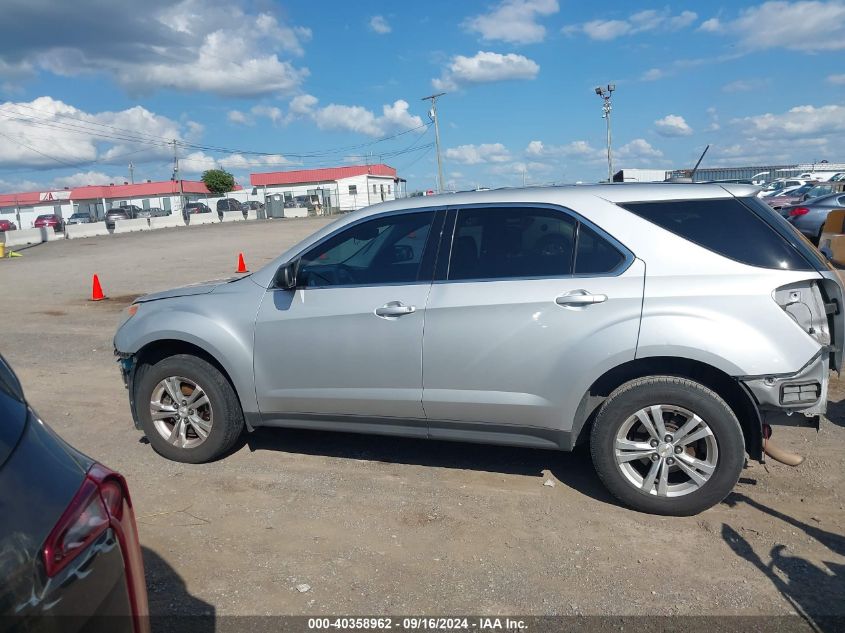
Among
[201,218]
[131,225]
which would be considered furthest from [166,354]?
[201,218]

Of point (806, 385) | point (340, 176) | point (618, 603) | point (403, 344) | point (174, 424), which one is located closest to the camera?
point (618, 603)

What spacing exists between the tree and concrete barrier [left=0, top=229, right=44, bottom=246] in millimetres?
54991

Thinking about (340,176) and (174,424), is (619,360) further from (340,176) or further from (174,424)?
(340,176)

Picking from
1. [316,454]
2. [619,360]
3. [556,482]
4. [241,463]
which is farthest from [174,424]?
[619,360]

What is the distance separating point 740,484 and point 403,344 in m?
2.37

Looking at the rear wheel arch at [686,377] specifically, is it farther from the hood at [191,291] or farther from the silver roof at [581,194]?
the hood at [191,291]

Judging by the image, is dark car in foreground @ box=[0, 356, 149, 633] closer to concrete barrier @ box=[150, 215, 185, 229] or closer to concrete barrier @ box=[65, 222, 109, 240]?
concrete barrier @ box=[65, 222, 109, 240]

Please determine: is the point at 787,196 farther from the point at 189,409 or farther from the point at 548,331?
the point at 189,409

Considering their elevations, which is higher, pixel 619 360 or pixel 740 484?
pixel 619 360

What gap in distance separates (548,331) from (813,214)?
697 inches

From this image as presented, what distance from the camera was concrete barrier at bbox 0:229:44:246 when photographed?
34469 millimetres

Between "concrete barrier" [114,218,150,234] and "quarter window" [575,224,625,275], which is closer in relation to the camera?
"quarter window" [575,224,625,275]

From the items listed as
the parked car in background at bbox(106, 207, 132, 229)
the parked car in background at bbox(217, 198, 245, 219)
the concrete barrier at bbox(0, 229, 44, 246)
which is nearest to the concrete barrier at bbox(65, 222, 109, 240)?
the concrete barrier at bbox(0, 229, 44, 246)

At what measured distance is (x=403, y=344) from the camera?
4.22m
